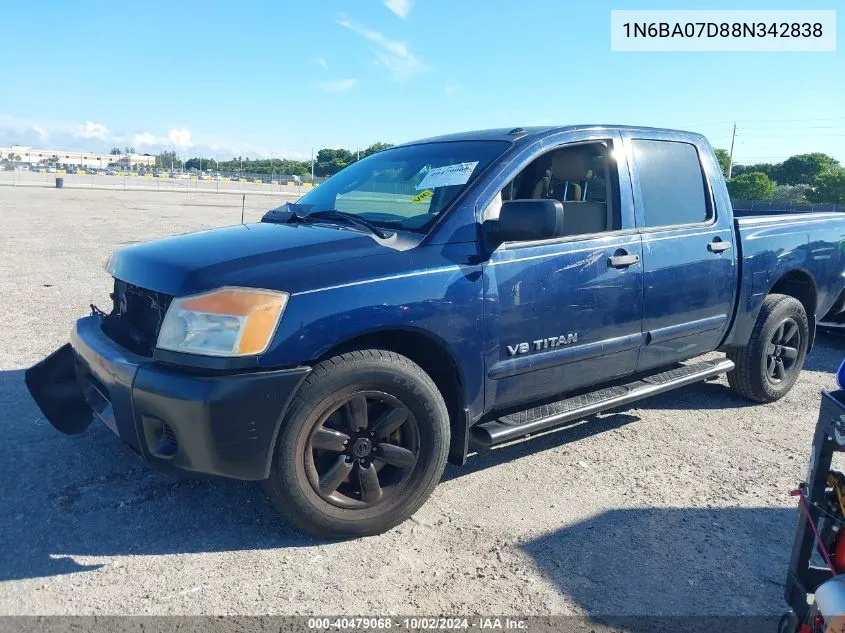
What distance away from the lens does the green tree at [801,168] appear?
201 feet

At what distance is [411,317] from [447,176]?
3.19 ft

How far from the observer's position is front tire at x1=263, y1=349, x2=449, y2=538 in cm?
279

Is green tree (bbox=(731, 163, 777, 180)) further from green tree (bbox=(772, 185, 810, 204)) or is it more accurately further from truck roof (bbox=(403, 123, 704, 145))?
truck roof (bbox=(403, 123, 704, 145))

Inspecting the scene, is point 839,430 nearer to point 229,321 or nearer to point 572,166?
point 229,321

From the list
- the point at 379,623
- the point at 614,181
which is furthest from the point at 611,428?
the point at 379,623

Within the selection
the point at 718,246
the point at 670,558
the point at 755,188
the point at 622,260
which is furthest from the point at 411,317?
the point at 755,188

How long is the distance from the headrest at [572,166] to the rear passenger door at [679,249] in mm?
312

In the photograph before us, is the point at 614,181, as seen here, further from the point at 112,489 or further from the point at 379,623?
the point at 112,489

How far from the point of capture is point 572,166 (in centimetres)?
387

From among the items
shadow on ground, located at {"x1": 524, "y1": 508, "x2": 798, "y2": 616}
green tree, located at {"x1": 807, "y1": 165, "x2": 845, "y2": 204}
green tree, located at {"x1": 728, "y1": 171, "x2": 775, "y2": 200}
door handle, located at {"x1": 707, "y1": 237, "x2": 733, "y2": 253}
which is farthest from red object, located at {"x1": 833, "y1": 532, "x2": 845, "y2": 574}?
green tree, located at {"x1": 728, "y1": 171, "x2": 775, "y2": 200}

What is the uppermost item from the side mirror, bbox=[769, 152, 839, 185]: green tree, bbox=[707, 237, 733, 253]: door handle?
bbox=[769, 152, 839, 185]: green tree

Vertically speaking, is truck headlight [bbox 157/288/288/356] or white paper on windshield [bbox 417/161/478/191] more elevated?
white paper on windshield [bbox 417/161/478/191]

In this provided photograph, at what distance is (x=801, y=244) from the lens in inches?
194

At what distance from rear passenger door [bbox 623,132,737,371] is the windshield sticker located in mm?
1302
